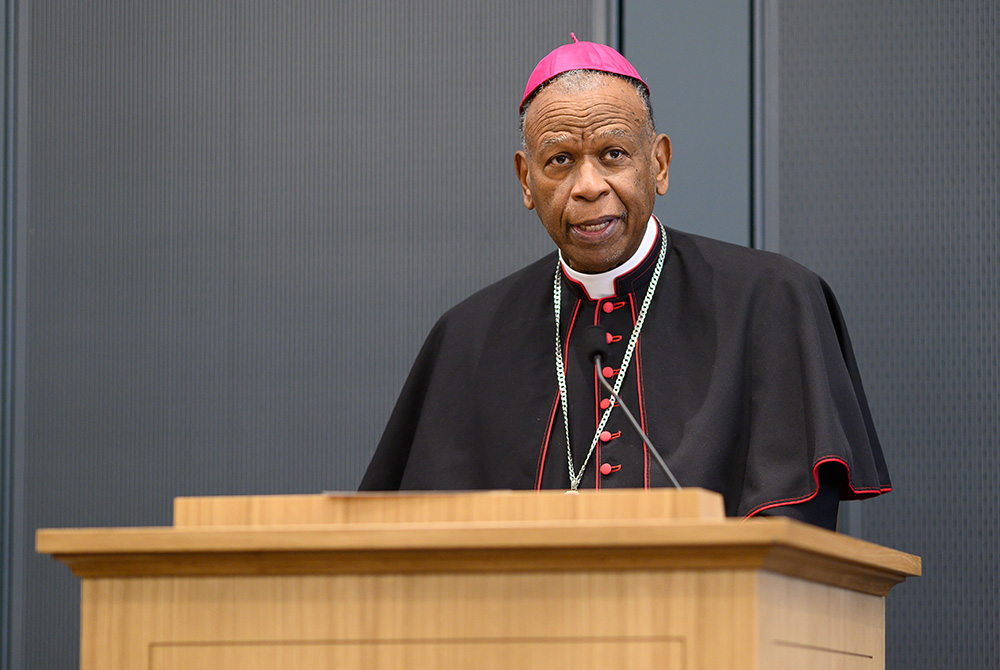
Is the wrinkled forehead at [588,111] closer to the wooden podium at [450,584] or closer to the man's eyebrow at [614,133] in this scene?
the man's eyebrow at [614,133]

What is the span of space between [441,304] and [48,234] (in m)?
1.21

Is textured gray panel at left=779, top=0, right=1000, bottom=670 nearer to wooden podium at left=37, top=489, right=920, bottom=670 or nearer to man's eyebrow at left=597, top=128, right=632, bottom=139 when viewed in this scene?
man's eyebrow at left=597, top=128, right=632, bottom=139

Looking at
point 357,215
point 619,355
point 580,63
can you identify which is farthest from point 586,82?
point 357,215

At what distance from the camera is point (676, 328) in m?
2.89

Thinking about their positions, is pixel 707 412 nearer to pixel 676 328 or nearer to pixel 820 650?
pixel 676 328

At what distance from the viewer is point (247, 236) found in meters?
3.73

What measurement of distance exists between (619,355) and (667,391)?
17cm

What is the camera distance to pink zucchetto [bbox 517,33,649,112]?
2953mm

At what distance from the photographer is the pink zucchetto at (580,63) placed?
2953mm

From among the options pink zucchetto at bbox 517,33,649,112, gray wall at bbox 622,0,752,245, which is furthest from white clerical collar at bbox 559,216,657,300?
gray wall at bbox 622,0,752,245

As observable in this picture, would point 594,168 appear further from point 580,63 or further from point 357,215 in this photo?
point 357,215

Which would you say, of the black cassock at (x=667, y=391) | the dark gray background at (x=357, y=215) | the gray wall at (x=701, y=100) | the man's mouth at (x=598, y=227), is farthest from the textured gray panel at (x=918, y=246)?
the man's mouth at (x=598, y=227)

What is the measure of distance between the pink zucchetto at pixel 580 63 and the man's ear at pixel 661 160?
15 centimetres

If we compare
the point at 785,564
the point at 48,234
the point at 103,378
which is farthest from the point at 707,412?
the point at 48,234
